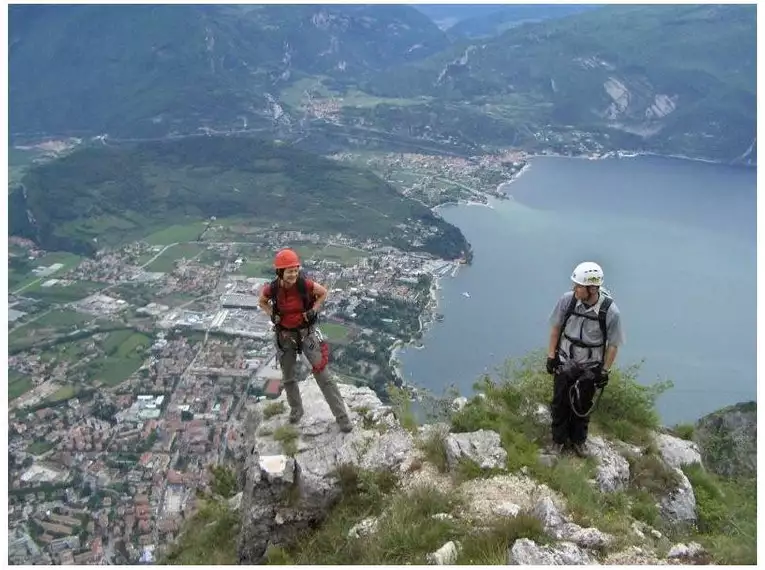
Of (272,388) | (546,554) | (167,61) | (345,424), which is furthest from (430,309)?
(167,61)

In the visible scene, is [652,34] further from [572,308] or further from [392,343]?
Answer: [572,308]

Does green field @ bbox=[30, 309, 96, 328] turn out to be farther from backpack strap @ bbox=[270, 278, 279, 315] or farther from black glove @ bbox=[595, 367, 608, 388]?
black glove @ bbox=[595, 367, 608, 388]

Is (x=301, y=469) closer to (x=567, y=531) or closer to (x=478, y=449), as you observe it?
(x=478, y=449)

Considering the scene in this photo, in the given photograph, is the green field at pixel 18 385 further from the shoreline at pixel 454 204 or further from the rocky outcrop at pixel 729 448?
the rocky outcrop at pixel 729 448

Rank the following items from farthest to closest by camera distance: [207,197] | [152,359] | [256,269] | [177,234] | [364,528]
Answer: [207,197] < [177,234] < [256,269] < [152,359] < [364,528]

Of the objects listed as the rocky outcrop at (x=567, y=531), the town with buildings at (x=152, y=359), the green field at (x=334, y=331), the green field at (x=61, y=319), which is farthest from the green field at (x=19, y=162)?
the rocky outcrop at (x=567, y=531)

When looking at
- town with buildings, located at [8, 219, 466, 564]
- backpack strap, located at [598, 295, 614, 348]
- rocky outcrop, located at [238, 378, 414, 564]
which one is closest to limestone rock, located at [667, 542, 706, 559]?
backpack strap, located at [598, 295, 614, 348]

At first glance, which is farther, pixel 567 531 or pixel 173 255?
pixel 173 255
